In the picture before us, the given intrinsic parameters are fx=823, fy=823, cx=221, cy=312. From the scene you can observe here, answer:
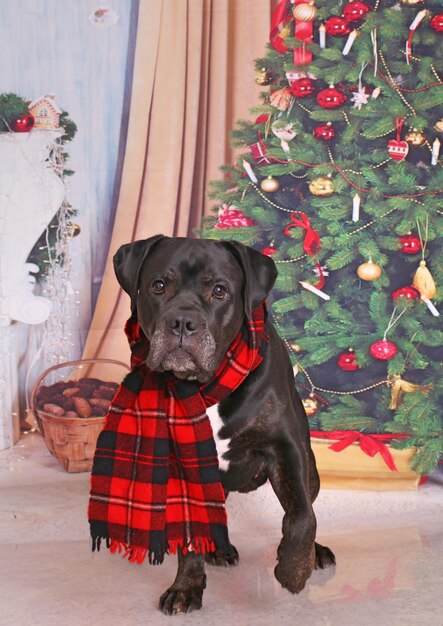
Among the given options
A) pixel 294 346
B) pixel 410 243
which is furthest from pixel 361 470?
pixel 410 243

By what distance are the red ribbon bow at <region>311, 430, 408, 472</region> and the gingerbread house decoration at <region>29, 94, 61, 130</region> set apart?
1.93m

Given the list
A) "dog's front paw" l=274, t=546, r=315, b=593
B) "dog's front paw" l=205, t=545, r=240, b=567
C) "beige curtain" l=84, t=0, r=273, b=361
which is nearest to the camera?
"dog's front paw" l=274, t=546, r=315, b=593

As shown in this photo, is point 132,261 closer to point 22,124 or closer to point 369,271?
point 369,271

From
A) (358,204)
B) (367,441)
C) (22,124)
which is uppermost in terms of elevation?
(22,124)

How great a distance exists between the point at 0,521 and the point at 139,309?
1.35m

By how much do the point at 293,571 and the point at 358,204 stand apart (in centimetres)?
Answer: 182

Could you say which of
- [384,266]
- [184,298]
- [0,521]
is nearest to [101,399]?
[0,521]

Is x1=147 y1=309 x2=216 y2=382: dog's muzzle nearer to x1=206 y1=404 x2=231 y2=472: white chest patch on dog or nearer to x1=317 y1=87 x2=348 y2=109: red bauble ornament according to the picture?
x1=206 y1=404 x2=231 y2=472: white chest patch on dog

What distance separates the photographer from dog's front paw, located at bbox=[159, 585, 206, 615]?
236 cm

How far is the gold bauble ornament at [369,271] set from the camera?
3594 mm

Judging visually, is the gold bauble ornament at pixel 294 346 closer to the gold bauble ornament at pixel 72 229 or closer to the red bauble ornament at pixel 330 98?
the red bauble ornament at pixel 330 98

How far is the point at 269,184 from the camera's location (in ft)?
12.1

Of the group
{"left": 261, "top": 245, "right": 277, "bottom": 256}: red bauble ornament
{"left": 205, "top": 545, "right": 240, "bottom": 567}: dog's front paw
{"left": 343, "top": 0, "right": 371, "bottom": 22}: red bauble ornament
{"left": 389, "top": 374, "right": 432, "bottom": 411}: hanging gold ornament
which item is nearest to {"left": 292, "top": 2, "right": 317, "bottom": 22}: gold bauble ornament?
{"left": 343, "top": 0, "right": 371, "bottom": 22}: red bauble ornament

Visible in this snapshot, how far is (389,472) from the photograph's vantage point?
364 cm
